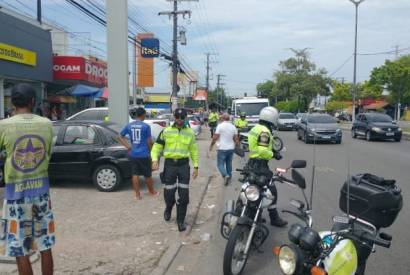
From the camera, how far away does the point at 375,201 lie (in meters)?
3.62

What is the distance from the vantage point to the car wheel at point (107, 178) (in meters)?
9.15

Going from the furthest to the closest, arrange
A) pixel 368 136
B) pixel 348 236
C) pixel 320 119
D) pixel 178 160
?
pixel 368 136
pixel 320 119
pixel 178 160
pixel 348 236

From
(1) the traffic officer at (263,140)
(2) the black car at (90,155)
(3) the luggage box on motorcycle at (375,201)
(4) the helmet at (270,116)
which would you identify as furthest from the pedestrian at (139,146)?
(3) the luggage box on motorcycle at (375,201)

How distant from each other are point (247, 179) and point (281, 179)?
0.39 meters

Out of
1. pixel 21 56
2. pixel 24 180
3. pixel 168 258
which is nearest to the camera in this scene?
pixel 24 180

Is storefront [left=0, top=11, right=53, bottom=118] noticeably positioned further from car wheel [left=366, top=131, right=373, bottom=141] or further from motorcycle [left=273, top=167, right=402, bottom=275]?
car wheel [left=366, top=131, right=373, bottom=141]

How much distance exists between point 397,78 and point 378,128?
122ft

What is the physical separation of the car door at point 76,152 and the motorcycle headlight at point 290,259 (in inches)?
254

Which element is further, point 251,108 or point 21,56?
point 251,108

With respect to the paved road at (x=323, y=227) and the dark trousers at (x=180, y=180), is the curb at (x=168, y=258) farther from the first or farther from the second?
the dark trousers at (x=180, y=180)

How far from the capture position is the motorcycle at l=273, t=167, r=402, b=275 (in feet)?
11.1

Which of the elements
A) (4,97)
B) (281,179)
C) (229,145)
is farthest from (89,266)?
(4,97)

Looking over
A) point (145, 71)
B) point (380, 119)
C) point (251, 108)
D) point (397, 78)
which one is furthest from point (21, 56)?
point (397, 78)

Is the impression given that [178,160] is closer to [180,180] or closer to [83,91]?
[180,180]
